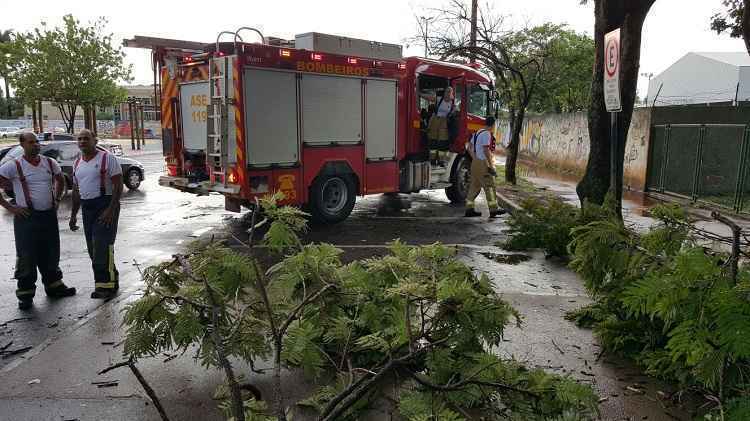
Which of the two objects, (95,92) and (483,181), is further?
(95,92)

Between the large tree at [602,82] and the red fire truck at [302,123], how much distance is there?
3.83 m

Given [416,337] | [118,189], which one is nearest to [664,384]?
[416,337]

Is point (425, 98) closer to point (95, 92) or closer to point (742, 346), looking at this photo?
point (742, 346)

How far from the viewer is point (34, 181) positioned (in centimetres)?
564

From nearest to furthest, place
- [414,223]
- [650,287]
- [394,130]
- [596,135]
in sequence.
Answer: [650,287], [596,135], [414,223], [394,130]

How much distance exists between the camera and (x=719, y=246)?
3.21 metres

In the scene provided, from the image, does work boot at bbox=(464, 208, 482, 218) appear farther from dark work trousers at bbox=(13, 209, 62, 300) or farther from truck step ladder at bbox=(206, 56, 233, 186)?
dark work trousers at bbox=(13, 209, 62, 300)

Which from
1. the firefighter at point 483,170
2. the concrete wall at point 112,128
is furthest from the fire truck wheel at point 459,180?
the concrete wall at point 112,128

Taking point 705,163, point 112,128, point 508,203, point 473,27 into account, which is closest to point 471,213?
point 508,203

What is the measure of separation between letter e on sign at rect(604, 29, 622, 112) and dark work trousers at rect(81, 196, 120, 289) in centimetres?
547

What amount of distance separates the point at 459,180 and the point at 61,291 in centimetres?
875

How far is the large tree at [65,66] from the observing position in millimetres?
27125

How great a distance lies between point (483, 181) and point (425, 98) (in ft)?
7.66

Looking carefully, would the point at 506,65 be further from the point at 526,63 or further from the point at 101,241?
the point at 101,241
